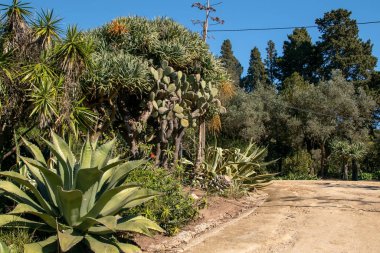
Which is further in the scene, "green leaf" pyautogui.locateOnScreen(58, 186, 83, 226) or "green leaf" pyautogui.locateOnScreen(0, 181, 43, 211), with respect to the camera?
"green leaf" pyautogui.locateOnScreen(0, 181, 43, 211)

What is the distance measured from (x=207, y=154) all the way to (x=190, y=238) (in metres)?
5.57

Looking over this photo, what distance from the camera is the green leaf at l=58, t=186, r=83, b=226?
4.90 m

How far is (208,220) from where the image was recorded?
787cm

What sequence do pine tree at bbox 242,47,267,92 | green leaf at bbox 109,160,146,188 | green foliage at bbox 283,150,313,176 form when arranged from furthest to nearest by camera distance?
pine tree at bbox 242,47,267,92 < green foliage at bbox 283,150,313,176 < green leaf at bbox 109,160,146,188

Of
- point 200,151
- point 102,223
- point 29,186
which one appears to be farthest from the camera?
point 200,151

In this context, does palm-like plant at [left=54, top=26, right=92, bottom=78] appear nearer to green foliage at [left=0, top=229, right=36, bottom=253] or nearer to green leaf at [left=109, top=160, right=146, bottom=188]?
green leaf at [left=109, top=160, right=146, bottom=188]

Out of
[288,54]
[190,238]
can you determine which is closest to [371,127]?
[288,54]

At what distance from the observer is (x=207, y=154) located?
39.9ft

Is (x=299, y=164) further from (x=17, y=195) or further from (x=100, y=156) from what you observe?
(x=17, y=195)

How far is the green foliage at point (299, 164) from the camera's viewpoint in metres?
26.4

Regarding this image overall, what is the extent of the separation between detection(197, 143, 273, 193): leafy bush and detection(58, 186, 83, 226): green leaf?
5.25 m

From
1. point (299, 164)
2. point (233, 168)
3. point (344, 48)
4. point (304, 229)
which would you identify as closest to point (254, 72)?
point (344, 48)

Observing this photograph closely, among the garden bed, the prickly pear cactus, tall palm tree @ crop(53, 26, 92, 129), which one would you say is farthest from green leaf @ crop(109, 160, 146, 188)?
the prickly pear cactus

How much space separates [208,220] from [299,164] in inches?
789
